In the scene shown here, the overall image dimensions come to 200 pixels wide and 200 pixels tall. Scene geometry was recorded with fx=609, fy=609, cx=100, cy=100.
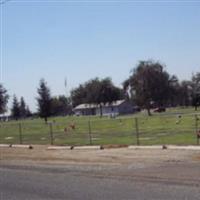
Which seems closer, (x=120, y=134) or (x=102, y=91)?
(x=120, y=134)

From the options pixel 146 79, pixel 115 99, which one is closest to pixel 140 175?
pixel 146 79

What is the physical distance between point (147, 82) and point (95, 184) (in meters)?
102

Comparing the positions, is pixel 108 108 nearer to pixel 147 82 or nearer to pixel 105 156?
pixel 147 82

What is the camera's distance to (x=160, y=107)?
13162cm

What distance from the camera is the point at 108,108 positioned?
16062 centimetres

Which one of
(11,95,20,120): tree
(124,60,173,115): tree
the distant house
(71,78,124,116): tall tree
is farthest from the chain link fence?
(11,95,20,120): tree

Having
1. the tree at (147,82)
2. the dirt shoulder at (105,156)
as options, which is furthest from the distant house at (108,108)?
the dirt shoulder at (105,156)

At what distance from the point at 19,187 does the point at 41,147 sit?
655 inches

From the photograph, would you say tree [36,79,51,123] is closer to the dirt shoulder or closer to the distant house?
the distant house

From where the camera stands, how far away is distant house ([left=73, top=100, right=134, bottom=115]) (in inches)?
6245

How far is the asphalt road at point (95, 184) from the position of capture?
12531 millimetres

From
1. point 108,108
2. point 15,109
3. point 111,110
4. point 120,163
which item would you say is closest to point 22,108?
point 15,109

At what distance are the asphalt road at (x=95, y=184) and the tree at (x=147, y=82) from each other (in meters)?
97.2

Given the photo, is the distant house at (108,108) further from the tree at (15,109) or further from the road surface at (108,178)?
the road surface at (108,178)
